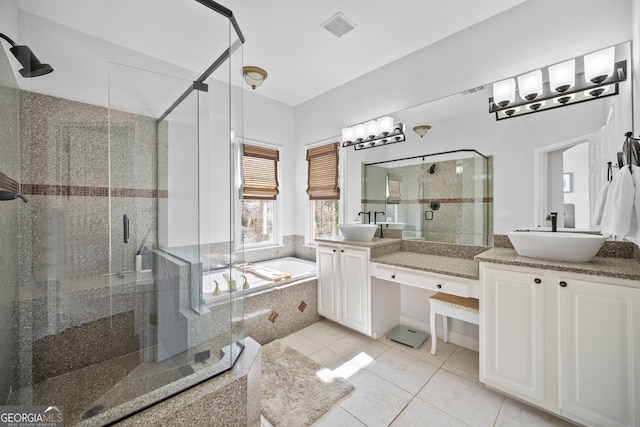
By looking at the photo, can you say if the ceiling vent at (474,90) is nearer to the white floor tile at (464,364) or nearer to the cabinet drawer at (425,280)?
the cabinet drawer at (425,280)

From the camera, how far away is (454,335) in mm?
2268

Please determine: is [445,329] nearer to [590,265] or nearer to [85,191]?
[590,265]

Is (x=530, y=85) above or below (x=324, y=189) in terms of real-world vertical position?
above

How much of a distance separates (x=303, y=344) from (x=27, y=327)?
1877 mm

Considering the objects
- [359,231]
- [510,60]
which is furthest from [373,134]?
[510,60]

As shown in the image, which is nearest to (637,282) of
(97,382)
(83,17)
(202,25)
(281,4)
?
(281,4)

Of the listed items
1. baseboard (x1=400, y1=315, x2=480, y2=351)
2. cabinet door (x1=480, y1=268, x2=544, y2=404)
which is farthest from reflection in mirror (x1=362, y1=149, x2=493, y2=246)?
baseboard (x1=400, y1=315, x2=480, y2=351)

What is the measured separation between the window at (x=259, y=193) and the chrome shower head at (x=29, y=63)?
188 cm

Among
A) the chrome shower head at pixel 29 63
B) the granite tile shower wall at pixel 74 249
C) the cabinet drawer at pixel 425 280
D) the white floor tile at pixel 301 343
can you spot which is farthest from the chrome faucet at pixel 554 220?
the chrome shower head at pixel 29 63

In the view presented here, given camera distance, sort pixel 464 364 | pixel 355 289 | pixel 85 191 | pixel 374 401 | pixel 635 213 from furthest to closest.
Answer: pixel 355 289
pixel 464 364
pixel 85 191
pixel 374 401
pixel 635 213

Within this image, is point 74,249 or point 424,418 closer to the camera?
point 424,418

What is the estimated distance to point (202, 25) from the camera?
1875 millimetres

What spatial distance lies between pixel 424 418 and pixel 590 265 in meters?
1.29

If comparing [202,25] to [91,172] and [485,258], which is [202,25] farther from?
[485,258]
